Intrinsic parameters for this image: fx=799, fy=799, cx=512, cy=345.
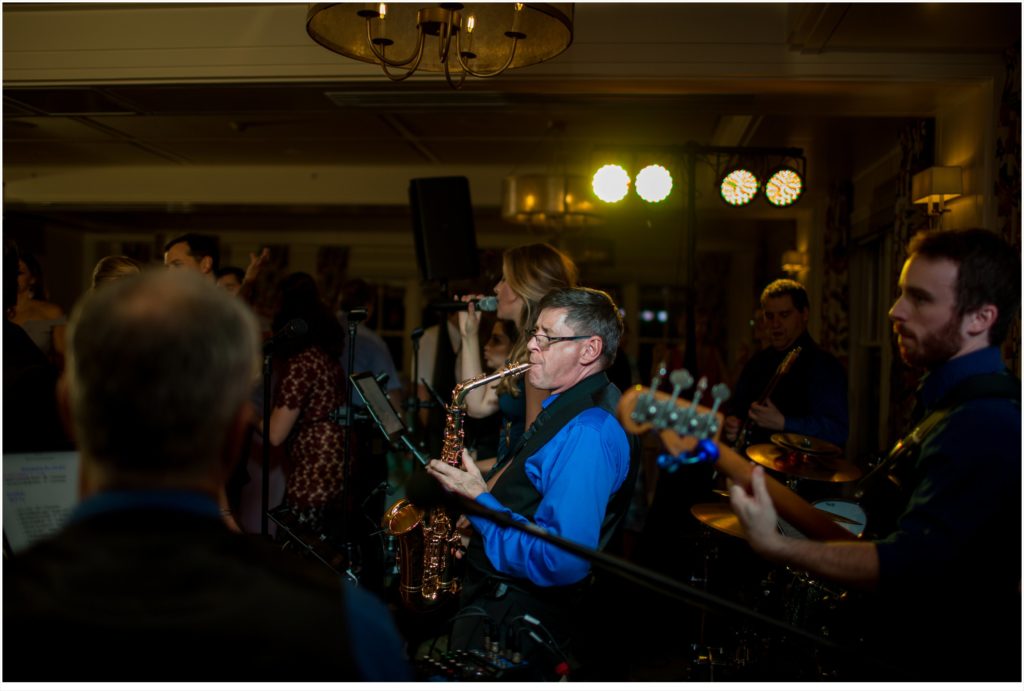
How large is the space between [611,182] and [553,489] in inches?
163

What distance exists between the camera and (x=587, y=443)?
1904 millimetres

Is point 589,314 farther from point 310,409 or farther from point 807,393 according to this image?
point 807,393

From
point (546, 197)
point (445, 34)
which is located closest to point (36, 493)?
point (445, 34)

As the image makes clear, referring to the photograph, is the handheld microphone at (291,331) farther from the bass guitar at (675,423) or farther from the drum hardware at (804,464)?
the drum hardware at (804,464)

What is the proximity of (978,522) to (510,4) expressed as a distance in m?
2.23

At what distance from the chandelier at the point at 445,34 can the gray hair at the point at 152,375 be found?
1.89 m

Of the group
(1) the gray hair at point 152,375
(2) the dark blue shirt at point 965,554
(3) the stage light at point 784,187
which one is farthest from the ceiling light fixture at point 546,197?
(1) the gray hair at point 152,375

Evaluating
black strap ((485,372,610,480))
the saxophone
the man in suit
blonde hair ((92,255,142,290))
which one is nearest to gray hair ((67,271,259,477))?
the man in suit

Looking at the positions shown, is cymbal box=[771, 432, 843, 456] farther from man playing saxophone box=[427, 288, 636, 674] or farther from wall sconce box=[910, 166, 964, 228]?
wall sconce box=[910, 166, 964, 228]

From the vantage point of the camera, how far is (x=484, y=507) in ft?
4.49

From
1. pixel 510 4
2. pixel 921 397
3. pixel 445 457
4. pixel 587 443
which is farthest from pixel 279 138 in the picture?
pixel 921 397

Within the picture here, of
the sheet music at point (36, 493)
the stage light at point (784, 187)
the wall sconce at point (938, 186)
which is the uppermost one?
the stage light at point (784, 187)

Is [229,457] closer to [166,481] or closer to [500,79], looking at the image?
[166,481]

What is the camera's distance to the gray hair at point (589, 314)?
213 centimetres
